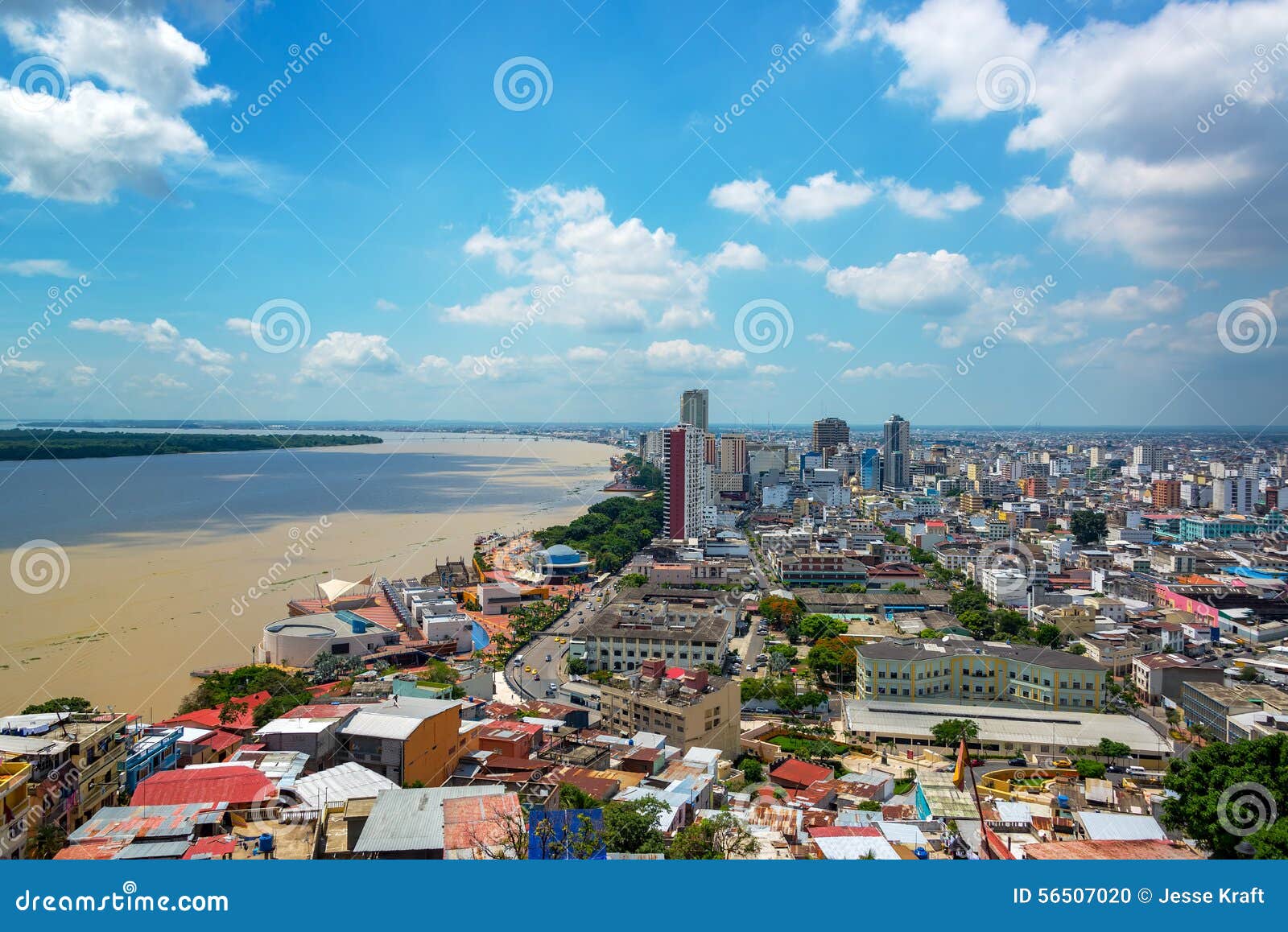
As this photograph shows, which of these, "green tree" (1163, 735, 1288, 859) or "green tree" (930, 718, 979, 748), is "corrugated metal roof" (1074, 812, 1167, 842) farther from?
"green tree" (930, 718, 979, 748)

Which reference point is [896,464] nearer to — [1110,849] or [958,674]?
[958,674]

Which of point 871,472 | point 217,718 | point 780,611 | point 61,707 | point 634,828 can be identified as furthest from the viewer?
point 871,472

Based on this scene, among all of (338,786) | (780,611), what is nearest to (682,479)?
(780,611)

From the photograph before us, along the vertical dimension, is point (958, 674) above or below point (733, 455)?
below

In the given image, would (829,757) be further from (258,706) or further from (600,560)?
(600,560)

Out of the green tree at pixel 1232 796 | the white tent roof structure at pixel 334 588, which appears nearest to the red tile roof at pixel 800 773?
the green tree at pixel 1232 796

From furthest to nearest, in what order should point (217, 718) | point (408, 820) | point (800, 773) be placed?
point (217, 718)
point (800, 773)
point (408, 820)
